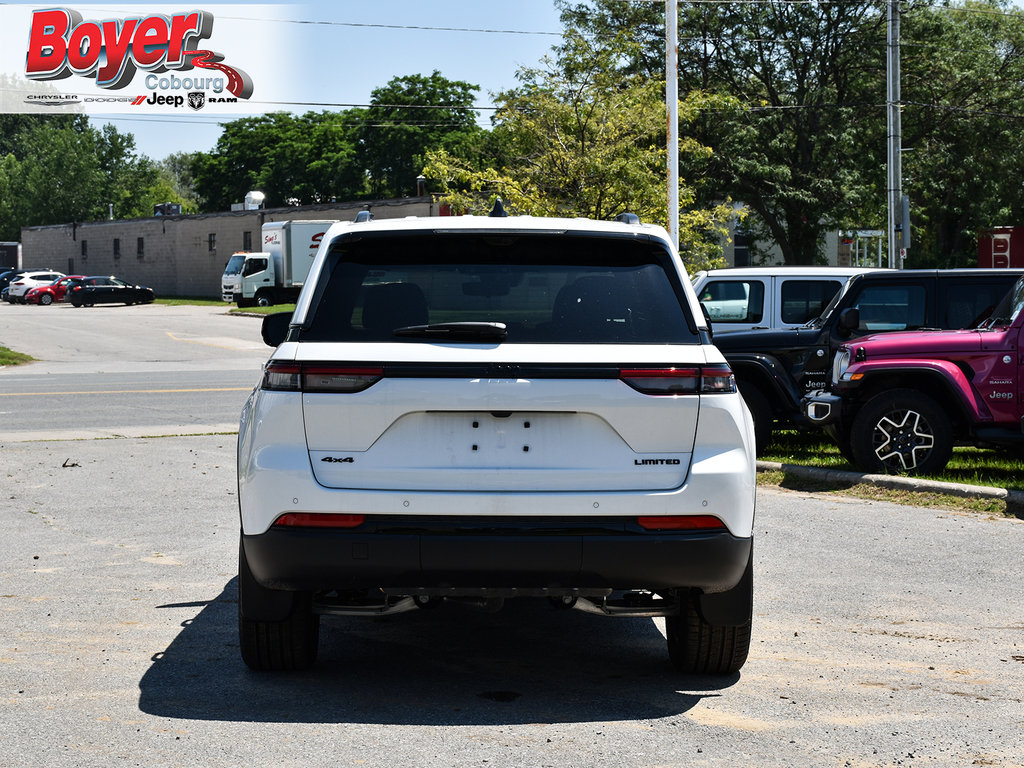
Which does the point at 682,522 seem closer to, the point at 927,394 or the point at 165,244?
the point at 927,394

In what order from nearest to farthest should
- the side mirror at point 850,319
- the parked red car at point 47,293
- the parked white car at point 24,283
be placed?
the side mirror at point 850,319 < the parked red car at point 47,293 < the parked white car at point 24,283

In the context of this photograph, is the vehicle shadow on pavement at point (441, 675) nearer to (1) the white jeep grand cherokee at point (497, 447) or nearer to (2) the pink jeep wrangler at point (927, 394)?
(1) the white jeep grand cherokee at point (497, 447)

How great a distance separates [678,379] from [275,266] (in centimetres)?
5382

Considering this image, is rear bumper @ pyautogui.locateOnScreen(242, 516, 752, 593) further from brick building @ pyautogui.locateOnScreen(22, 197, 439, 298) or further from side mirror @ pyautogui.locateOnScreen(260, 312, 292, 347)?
brick building @ pyautogui.locateOnScreen(22, 197, 439, 298)

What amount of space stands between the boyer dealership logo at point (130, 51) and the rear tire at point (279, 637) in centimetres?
4523

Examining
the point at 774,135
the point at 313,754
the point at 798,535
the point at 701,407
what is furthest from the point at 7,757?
the point at 774,135

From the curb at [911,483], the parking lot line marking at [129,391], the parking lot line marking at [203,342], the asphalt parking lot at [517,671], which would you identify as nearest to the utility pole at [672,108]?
the parking lot line marking at [129,391]

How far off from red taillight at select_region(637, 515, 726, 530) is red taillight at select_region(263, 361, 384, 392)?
3.63 feet

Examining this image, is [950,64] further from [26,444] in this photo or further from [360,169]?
[360,169]

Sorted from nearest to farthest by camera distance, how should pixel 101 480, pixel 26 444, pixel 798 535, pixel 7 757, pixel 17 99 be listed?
pixel 7 757, pixel 798 535, pixel 101 480, pixel 26 444, pixel 17 99

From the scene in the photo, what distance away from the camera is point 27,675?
18.1 feet

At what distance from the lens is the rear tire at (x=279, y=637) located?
5312 mm

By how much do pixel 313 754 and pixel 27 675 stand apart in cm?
167

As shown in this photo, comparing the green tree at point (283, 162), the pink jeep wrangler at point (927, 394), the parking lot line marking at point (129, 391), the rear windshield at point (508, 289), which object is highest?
the green tree at point (283, 162)
